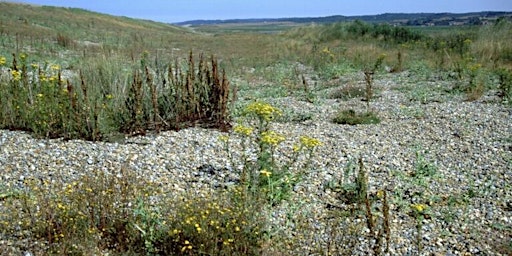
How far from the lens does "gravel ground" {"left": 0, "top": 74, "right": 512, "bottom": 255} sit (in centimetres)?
441

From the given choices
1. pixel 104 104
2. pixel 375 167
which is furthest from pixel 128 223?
pixel 104 104

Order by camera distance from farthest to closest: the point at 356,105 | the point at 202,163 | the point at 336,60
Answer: the point at 336,60 → the point at 356,105 → the point at 202,163

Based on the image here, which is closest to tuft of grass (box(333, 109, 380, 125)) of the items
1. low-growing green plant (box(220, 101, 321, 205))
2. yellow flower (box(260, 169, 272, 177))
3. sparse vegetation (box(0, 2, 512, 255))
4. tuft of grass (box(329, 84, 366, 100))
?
sparse vegetation (box(0, 2, 512, 255))

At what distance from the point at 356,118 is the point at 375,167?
2645 mm

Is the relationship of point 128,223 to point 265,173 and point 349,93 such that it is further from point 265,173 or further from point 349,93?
point 349,93

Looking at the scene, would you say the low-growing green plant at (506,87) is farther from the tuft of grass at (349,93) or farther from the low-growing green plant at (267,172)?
the low-growing green plant at (267,172)

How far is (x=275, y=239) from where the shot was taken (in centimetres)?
412

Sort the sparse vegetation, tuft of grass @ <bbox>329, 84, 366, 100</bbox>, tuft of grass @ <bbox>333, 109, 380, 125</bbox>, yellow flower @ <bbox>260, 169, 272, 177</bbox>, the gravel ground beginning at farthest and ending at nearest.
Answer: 1. tuft of grass @ <bbox>329, 84, 366, 100</bbox>
2. tuft of grass @ <bbox>333, 109, 380, 125</bbox>
3. yellow flower @ <bbox>260, 169, 272, 177</bbox>
4. the gravel ground
5. the sparse vegetation

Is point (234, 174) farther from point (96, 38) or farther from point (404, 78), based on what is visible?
point (96, 38)

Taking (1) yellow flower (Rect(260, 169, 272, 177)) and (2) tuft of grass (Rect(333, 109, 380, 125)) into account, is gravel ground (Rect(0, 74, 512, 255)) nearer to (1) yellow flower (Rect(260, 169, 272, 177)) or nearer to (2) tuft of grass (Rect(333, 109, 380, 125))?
(2) tuft of grass (Rect(333, 109, 380, 125))

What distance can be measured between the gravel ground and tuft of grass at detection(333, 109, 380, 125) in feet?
0.83

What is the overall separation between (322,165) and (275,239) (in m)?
2.22

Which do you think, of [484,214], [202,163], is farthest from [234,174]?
[484,214]

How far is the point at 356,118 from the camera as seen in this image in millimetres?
8711
